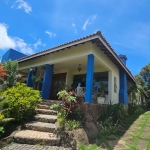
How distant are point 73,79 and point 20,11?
282 inches

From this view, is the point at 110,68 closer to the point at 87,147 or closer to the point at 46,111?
the point at 46,111

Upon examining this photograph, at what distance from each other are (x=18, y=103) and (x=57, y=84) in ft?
26.7

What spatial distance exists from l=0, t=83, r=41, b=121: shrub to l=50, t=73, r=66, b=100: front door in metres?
6.52

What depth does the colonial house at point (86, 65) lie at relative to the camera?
729 centimetres

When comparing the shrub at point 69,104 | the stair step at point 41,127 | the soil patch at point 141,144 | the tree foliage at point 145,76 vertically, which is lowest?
the soil patch at point 141,144

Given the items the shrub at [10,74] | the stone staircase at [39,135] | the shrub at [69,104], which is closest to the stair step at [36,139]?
the stone staircase at [39,135]

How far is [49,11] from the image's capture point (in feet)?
25.8

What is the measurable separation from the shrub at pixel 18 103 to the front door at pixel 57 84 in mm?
6518

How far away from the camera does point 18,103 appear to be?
528 cm

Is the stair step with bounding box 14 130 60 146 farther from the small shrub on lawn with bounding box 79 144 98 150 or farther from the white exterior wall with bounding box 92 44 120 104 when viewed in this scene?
the white exterior wall with bounding box 92 44 120 104

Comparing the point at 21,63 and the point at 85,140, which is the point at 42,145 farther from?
the point at 21,63

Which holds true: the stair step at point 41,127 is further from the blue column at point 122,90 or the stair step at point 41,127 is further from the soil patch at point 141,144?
the blue column at point 122,90

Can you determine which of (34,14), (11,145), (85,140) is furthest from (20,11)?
(85,140)

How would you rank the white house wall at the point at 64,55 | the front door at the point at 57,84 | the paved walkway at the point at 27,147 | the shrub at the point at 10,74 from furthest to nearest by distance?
the front door at the point at 57,84, the shrub at the point at 10,74, the white house wall at the point at 64,55, the paved walkway at the point at 27,147
